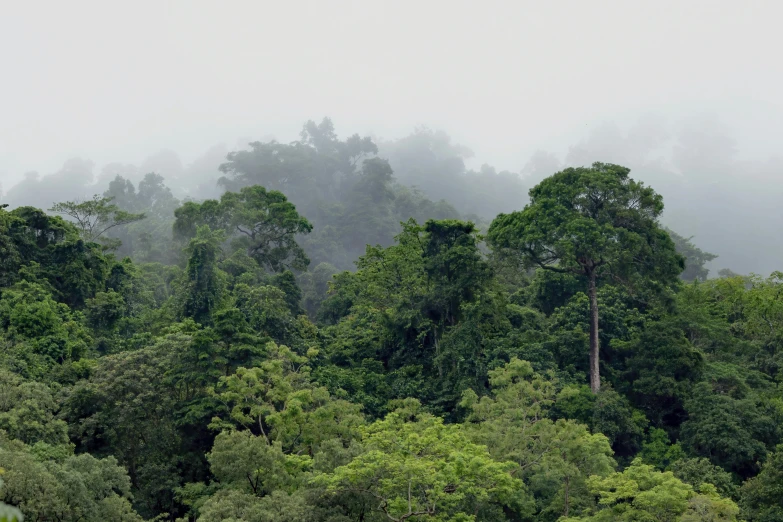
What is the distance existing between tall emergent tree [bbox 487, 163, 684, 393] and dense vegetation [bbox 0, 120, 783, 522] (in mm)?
79

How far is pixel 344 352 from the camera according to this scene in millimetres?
24000

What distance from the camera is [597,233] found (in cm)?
2102

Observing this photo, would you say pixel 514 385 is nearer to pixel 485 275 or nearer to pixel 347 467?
pixel 485 275

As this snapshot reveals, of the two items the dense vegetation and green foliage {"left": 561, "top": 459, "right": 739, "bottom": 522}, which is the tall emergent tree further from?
green foliage {"left": 561, "top": 459, "right": 739, "bottom": 522}

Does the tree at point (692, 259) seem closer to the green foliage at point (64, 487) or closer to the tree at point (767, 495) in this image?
the tree at point (767, 495)

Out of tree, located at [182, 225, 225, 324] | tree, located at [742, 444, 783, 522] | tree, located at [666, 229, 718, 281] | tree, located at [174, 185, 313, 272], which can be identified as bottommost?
tree, located at [742, 444, 783, 522]

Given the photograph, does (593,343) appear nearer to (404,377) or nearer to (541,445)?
(404,377)

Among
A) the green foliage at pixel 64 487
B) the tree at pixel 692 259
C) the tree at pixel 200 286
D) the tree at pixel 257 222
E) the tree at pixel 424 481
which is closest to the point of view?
the green foliage at pixel 64 487

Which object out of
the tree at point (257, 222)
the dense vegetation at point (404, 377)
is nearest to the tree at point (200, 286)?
the dense vegetation at point (404, 377)

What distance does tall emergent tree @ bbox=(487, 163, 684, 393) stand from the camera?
21.3m

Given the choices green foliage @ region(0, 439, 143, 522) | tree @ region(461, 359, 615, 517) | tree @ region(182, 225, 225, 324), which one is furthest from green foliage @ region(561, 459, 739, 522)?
tree @ region(182, 225, 225, 324)

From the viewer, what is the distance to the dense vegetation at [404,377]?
1198 cm

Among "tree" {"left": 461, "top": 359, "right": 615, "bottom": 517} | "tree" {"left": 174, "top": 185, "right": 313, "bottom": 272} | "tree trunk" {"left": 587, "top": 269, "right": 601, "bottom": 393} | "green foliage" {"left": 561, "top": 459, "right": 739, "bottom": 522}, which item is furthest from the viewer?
"tree" {"left": 174, "top": 185, "right": 313, "bottom": 272}

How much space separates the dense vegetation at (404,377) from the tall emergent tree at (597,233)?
3.1 inches
